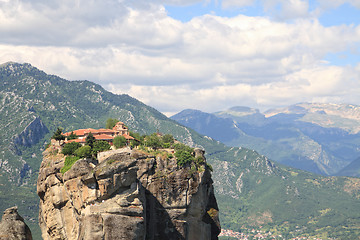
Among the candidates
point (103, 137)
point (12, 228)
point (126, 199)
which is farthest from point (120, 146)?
point (12, 228)

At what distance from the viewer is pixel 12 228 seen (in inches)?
2923

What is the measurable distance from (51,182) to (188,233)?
119ft

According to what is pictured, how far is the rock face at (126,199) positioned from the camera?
89.8 meters

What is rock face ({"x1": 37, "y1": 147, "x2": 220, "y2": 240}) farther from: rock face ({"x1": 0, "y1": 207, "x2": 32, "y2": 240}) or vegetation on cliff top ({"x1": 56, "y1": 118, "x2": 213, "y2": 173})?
rock face ({"x1": 0, "y1": 207, "x2": 32, "y2": 240})

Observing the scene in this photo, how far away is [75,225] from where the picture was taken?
Answer: 106m

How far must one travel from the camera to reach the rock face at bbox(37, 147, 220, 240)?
295ft

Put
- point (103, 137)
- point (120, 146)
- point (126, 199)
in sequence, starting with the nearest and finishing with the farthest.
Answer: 1. point (126, 199)
2. point (120, 146)
3. point (103, 137)

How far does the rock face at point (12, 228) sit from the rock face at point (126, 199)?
583 inches

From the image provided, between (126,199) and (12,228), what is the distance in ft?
80.6

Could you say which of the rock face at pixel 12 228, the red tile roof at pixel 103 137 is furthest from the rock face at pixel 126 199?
the red tile roof at pixel 103 137

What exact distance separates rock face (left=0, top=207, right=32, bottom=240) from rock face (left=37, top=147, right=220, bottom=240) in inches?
583

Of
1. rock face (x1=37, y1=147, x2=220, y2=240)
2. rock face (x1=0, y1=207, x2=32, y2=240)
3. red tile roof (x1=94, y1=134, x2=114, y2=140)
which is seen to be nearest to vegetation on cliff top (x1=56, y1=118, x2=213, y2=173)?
→ rock face (x1=37, y1=147, x2=220, y2=240)

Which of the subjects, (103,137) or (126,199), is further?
(103,137)

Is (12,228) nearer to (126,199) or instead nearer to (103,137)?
(126,199)
